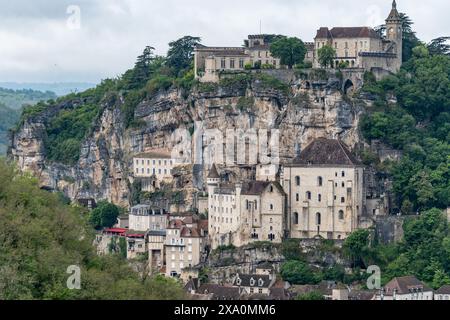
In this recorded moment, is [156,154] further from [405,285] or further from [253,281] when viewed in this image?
[405,285]

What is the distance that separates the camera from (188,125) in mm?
84812

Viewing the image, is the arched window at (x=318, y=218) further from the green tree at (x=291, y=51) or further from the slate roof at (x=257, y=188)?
the green tree at (x=291, y=51)

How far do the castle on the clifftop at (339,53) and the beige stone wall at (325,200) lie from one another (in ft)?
31.4

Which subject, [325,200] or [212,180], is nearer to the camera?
[325,200]

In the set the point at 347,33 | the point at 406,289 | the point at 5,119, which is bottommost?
the point at 406,289

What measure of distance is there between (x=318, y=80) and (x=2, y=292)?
154ft

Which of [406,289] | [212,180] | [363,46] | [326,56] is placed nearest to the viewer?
[406,289]

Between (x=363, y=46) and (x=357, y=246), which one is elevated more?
(x=363, y=46)

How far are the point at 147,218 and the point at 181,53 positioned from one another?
51.9 ft

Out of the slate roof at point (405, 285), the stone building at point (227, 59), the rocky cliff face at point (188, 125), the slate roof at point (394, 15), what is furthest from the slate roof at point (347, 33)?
the slate roof at point (405, 285)

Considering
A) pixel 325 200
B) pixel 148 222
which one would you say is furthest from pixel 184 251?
pixel 325 200

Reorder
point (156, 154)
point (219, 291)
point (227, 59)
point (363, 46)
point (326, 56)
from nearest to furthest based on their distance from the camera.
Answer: point (219, 291) < point (326, 56) < point (363, 46) < point (227, 59) < point (156, 154)

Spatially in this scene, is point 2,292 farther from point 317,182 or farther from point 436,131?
point 436,131
